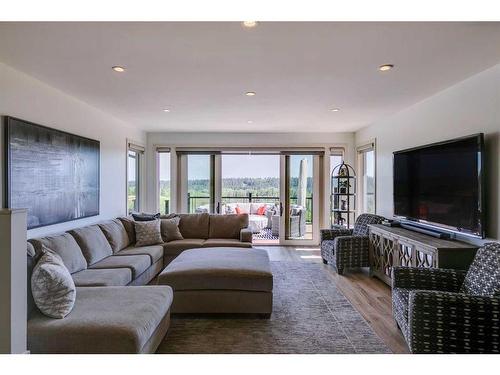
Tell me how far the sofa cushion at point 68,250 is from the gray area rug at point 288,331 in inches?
45.2

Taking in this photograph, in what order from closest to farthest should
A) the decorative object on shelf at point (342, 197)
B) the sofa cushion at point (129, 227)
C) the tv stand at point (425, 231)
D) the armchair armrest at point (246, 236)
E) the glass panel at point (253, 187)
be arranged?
1. the tv stand at point (425, 231)
2. the sofa cushion at point (129, 227)
3. the armchair armrest at point (246, 236)
4. the decorative object on shelf at point (342, 197)
5. the glass panel at point (253, 187)

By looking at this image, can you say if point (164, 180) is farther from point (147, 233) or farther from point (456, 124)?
point (456, 124)

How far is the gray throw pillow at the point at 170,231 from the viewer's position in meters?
5.09

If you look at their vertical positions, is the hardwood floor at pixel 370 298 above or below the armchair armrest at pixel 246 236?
below

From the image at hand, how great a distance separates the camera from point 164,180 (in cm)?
675

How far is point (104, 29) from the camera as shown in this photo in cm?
209

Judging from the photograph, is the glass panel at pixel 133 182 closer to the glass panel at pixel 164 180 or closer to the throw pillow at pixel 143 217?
the glass panel at pixel 164 180

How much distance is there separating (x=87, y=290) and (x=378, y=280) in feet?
11.8

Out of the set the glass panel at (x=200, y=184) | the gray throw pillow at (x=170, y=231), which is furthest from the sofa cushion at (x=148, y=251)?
the glass panel at (x=200, y=184)

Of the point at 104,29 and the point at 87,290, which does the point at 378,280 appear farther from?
the point at 104,29

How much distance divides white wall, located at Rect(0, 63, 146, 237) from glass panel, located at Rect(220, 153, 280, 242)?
6.45 feet

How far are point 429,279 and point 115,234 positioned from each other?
3691 mm

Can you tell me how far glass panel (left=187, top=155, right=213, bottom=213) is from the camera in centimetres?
678
